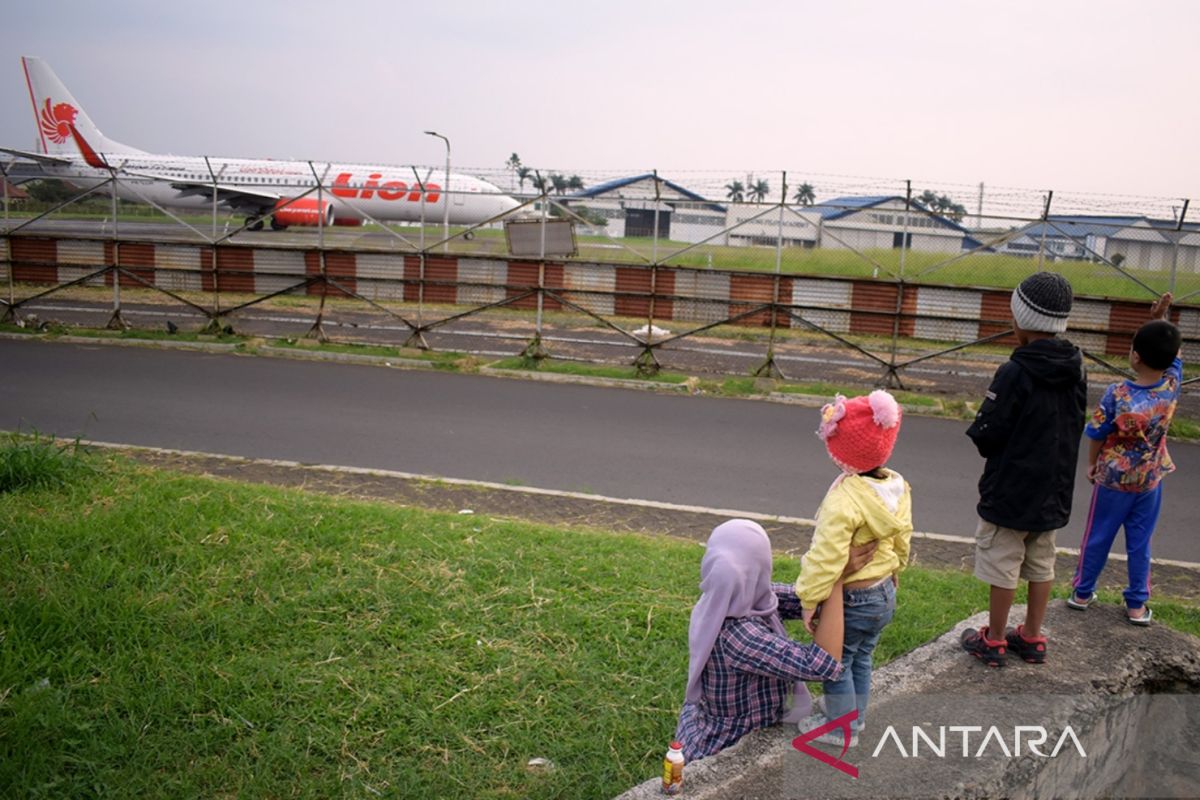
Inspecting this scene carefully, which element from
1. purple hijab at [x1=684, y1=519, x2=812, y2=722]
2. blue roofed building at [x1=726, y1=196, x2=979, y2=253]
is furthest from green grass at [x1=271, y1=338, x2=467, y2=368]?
purple hijab at [x1=684, y1=519, x2=812, y2=722]

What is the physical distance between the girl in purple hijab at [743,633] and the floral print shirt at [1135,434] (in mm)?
2229

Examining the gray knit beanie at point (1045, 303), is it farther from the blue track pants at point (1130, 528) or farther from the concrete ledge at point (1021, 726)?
the concrete ledge at point (1021, 726)

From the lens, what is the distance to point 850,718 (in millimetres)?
3408

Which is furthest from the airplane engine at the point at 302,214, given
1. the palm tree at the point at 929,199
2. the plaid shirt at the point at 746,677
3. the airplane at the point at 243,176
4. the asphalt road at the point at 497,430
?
→ the plaid shirt at the point at 746,677

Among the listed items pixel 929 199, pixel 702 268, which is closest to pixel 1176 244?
pixel 929 199

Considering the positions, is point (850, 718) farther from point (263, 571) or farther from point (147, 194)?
point (147, 194)

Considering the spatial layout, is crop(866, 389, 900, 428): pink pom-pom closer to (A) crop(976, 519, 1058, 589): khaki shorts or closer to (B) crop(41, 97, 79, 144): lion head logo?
(A) crop(976, 519, 1058, 589): khaki shorts

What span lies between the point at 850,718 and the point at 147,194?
4137 centimetres

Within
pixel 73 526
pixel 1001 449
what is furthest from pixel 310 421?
pixel 1001 449

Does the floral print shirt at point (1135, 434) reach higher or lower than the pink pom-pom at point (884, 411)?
lower

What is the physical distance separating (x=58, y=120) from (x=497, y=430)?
36048mm

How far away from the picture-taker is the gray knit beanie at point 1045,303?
156 inches

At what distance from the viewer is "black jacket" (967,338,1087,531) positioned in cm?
391

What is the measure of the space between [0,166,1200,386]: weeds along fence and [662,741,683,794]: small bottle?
32.3 ft
